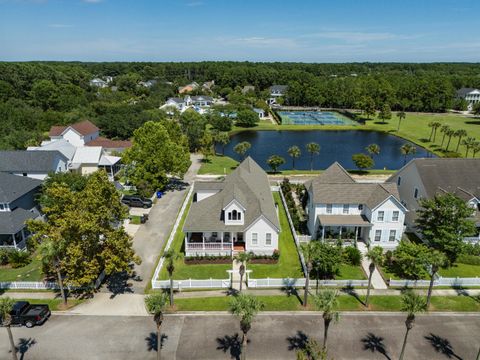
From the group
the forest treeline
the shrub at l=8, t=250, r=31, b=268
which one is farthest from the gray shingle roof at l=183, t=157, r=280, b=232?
the forest treeline

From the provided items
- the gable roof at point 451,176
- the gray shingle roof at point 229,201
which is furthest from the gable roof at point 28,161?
the gable roof at point 451,176

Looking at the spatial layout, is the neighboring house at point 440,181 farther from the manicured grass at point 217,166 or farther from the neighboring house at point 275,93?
the neighboring house at point 275,93

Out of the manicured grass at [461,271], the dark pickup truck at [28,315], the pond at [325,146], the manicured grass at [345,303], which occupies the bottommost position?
the pond at [325,146]

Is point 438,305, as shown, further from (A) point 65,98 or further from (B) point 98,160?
(A) point 65,98

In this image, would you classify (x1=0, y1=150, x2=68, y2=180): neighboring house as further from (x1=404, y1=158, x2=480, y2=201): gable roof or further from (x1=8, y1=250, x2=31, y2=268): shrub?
(x1=404, y1=158, x2=480, y2=201): gable roof

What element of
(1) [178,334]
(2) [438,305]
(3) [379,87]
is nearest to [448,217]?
(2) [438,305]

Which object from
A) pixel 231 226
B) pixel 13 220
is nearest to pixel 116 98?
pixel 13 220
